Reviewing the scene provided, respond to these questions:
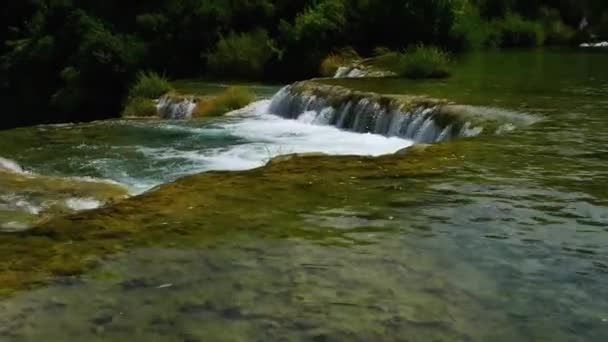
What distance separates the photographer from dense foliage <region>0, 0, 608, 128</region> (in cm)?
2695

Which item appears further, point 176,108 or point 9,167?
point 176,108

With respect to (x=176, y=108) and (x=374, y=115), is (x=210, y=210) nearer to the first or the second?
(x=374, y=115)

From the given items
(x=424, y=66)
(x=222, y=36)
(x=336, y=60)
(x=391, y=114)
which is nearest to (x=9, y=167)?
(x=391, y=114)

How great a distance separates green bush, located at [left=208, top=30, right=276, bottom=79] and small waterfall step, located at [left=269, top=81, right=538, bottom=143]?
8591 millimetres

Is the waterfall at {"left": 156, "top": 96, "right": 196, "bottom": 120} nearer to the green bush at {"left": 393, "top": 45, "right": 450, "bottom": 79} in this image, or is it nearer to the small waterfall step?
the small waterfall step

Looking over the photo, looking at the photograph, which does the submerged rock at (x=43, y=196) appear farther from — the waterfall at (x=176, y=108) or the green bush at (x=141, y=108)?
the green bush at (x=141, y=108)

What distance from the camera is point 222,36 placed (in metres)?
30.6

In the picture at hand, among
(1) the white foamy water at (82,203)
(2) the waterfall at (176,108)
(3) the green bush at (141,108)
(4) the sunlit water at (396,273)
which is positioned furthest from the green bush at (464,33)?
(1) the white foamy water at (82,203)

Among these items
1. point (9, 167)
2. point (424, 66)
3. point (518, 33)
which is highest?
point (518, 33)

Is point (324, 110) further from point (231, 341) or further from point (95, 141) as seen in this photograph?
point (231, 341)

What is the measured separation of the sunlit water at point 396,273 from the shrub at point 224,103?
11.0 meters

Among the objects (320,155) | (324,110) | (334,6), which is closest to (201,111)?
(324,110)

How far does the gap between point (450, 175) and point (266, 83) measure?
61.9 ft

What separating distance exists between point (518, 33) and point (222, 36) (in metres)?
11.5
